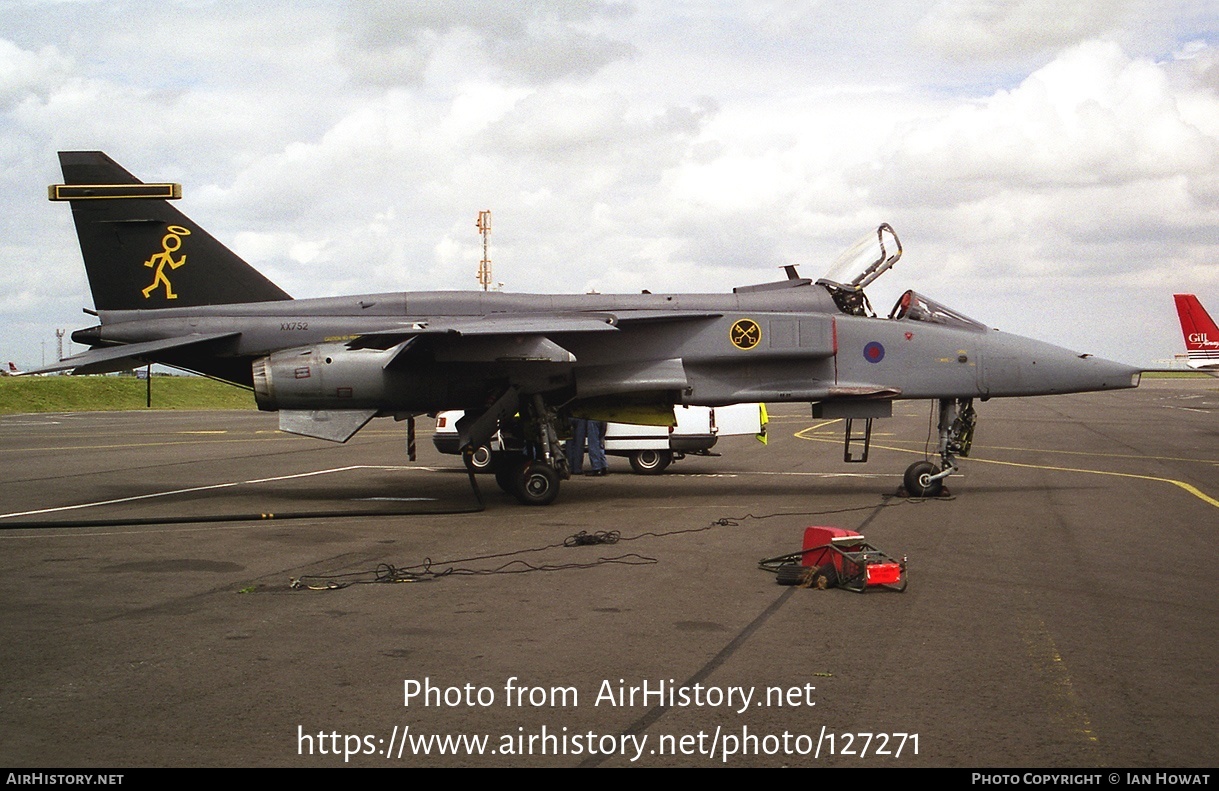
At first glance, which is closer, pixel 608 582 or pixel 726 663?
pixel 726 663

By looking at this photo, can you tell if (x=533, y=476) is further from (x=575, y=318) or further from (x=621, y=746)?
(x=621, y=746)

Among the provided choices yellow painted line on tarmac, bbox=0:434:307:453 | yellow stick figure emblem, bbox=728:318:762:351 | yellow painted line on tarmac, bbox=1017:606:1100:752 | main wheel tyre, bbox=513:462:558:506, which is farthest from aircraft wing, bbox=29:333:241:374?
yellow painted line on tarmac, bbox=0:434:307:453

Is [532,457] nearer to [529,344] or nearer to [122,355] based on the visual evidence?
[529,344]

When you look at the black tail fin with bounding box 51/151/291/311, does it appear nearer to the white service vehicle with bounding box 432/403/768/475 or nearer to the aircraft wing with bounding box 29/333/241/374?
the aircraft wing with bounding box 29/333/241/374

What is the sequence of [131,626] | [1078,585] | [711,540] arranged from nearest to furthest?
[131,626]
[1078,585]
[711,540]

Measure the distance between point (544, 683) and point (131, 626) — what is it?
11.3ft

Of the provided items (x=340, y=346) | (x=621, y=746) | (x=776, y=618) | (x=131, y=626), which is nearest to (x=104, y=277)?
(x=340, y=346)

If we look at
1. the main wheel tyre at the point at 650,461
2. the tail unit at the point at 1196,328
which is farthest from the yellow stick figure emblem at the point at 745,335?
the tail unit at the point at 1196,328

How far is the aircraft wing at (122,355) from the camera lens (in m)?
14.7

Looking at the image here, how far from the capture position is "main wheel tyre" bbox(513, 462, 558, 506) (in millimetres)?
15242

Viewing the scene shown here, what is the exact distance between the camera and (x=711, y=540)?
38.4 ft

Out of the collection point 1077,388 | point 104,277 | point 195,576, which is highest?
point 104,277

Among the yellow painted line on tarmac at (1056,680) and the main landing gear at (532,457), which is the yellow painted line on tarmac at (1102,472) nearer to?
the yellow painted line on tarmac at (1056,680)

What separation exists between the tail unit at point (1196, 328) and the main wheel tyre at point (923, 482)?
3605cm
